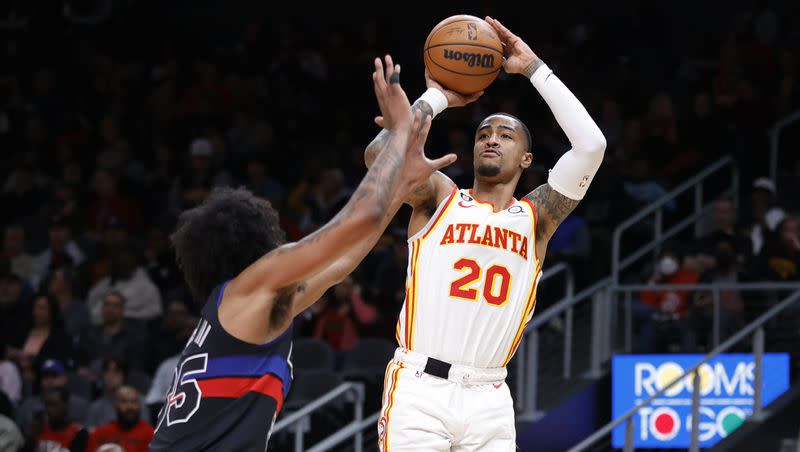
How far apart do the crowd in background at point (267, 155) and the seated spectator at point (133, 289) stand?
2 centimetres

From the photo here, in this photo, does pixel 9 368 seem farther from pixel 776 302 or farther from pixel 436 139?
pixel 776 302

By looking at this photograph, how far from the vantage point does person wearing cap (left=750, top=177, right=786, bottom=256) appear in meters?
10.7

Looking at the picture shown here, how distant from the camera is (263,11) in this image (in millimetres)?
17531

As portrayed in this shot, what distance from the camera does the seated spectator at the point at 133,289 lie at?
468 inches

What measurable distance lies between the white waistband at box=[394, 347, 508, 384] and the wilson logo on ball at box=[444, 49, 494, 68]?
126 cm

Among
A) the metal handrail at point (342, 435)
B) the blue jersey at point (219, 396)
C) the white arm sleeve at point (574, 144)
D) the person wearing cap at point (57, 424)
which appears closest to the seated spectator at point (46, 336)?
the person wearing cap at point (57, 424)

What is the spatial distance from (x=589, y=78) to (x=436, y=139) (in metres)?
1.86

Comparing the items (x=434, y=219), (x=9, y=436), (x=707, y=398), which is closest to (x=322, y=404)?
(x=9, y=436)

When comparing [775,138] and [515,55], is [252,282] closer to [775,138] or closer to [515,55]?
[515,55]

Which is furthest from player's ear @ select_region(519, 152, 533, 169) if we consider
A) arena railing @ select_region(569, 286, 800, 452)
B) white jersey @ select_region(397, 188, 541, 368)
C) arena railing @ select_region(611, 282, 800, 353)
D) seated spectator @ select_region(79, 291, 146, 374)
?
seated spectator @ select_region(79, 291, 146, 374)

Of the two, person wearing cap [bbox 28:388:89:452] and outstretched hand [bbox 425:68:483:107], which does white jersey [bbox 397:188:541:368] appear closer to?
outstretched hand [bbox 425:68:483:107]

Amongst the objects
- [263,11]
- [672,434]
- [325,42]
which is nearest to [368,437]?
[672,434]

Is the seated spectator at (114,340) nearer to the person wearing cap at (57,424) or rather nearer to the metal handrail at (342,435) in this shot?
the person wearing cap at (57,424)

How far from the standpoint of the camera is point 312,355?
1066cm
